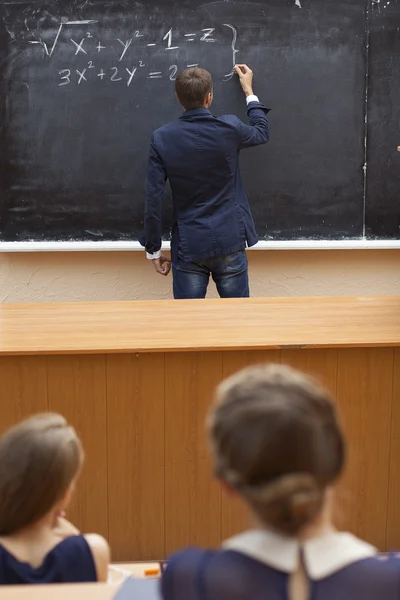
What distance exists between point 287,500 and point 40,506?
623 millimetres

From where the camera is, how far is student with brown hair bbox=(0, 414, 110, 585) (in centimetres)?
149

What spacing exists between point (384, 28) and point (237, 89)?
0.78m

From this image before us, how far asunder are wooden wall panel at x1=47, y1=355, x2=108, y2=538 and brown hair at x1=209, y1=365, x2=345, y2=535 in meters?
1.75

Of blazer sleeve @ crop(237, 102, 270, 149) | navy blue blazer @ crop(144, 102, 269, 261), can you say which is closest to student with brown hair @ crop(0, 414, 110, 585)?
navy blue blazer @ crop(144, 102, 269, 261)

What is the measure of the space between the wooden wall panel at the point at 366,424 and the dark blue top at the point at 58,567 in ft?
4.77

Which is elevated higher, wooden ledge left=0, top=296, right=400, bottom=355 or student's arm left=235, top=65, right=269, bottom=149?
student's arm left=235, top=65, right=269, bottom=149

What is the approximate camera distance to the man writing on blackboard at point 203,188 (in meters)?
4.01

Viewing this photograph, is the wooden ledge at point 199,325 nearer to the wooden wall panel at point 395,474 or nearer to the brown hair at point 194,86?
the wooden wall panel at point 395,474

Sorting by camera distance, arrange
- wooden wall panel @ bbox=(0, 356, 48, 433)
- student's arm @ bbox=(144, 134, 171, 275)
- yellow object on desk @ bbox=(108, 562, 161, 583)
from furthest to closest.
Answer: student's arm @ bbox=(144, 134, 171, 275) → wooden wall panel @ bbox=(0, 356, 48, 433) → yellow object on desk @ bbox=(108, 562, 161, 583)

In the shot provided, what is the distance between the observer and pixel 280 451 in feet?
3.35

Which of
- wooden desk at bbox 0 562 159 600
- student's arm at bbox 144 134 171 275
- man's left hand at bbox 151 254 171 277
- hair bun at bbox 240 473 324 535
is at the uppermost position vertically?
student's arm at bbox 144 134 171 275

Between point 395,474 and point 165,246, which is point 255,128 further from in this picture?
point 395,474

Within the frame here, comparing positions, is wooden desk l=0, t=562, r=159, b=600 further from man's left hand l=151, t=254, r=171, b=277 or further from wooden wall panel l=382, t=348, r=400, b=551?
man's left hand l=151, t=254, r=171, b=277

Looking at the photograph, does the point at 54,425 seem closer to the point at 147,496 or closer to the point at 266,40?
the point at 147,496
